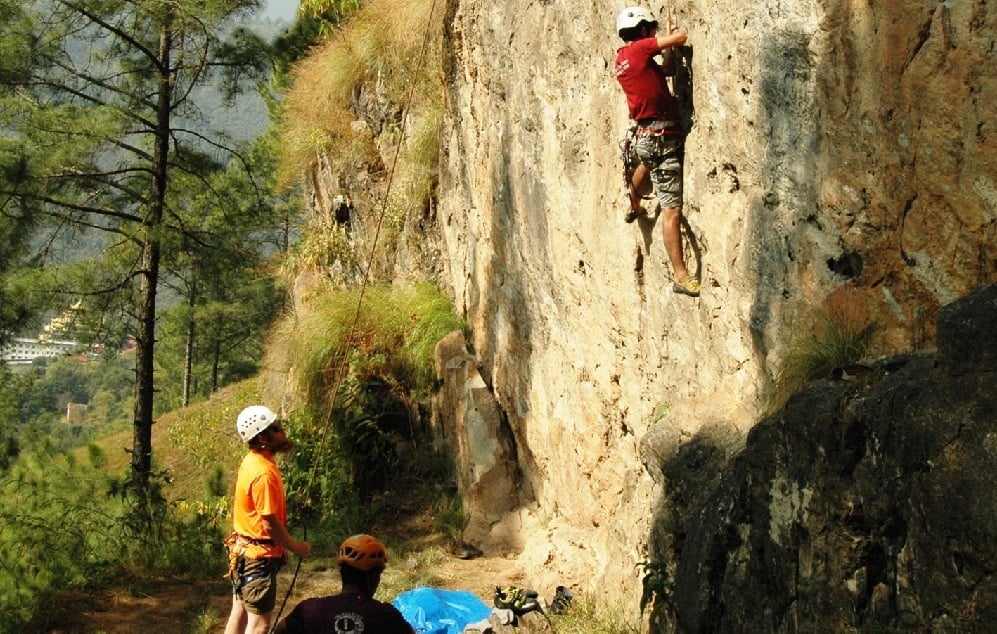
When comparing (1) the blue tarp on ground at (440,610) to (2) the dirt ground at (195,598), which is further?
(2) the dirt ground at (195,598)

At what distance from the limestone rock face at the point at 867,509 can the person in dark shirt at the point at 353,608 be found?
1.71 metres

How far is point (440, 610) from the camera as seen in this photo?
8250mm

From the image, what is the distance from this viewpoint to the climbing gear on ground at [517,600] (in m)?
7.77

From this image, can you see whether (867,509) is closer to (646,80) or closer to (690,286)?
(690,286)

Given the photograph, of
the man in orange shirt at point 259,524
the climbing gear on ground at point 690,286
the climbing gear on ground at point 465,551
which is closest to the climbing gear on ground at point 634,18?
the climbing gear on ground at point 690,286

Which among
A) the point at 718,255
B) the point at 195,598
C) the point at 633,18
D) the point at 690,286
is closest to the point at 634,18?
the point at 633,18

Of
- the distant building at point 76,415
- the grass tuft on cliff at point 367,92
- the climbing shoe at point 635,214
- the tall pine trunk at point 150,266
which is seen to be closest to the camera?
the climbing shoe at point 635,214

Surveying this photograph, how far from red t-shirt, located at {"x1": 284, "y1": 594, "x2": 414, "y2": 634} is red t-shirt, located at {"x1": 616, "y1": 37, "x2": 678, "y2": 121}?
158 inches

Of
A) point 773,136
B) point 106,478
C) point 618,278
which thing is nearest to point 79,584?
point 106,478


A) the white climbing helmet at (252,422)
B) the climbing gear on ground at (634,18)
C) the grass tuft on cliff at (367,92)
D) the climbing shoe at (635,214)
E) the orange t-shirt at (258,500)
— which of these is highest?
the grass tuft on cliff at (367,92)

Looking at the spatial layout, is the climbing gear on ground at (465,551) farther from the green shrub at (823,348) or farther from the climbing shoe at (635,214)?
the green shrub at (823,348)

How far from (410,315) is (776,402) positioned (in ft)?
26.0

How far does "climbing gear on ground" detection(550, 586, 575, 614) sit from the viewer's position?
803 cm

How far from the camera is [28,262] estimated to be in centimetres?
1256
